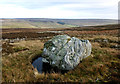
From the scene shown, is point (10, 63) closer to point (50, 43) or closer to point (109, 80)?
point (50, 43)

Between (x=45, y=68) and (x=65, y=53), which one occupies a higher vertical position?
(x=65, y=53)

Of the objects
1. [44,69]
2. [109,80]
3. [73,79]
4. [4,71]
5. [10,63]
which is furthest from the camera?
[10,63]

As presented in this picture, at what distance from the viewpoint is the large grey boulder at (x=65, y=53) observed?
7496 millimetres

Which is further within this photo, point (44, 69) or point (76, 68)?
point (44, 69)

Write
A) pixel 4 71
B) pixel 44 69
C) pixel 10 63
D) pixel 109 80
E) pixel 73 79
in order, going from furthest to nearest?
1. pixel 10 63
2. pixel 44 69
3. pixel 4 71
4. pixel 73 79
5. pixel 109 80

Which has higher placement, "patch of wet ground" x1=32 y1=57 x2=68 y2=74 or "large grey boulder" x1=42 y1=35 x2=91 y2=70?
"large grey boulder" x1=42 y1=35 x2=91 y2=70

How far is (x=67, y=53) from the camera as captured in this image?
777cm

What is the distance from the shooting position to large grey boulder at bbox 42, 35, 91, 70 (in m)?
7.50

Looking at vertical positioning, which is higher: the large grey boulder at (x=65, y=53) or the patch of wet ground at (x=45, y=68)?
the large grey boulder at (x=65, y=53)

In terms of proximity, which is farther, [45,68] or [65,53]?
[45,68]

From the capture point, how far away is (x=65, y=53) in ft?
25.6

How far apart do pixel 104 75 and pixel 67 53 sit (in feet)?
10.6

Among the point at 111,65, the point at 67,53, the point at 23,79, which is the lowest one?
the point at 23,79

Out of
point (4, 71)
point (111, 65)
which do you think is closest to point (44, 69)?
point (4, 71)
